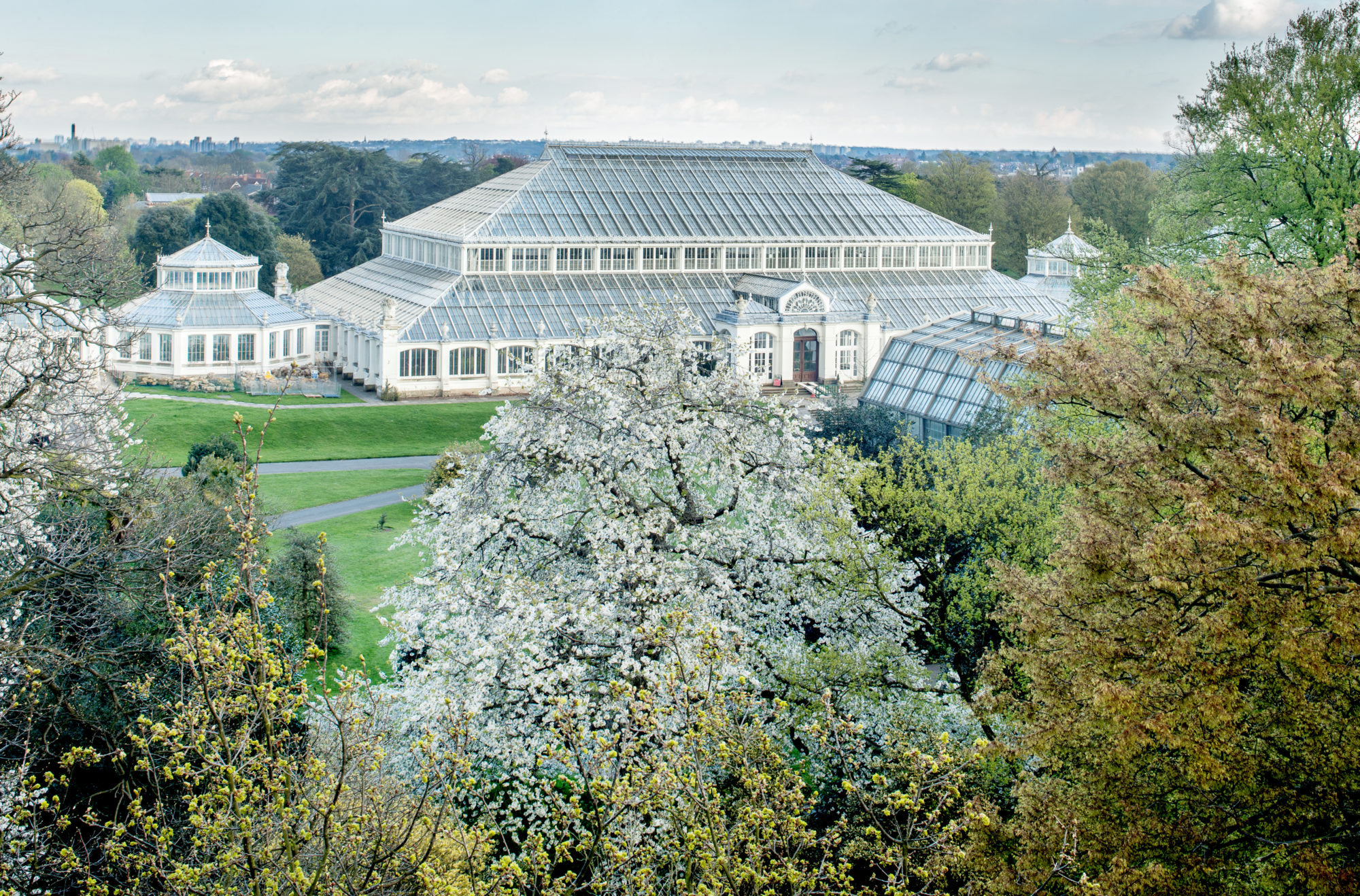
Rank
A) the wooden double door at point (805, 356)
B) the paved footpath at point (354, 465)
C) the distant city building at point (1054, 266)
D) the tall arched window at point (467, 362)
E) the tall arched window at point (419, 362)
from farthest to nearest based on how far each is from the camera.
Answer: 1. the distant city building at point (1054, 266)
2. the wooden double door at point (805, 356)
3. the tall arched window at point (467, 362)
4. the tall arched window at point (419, 362)
5. the paved footpath at point (354, 465)

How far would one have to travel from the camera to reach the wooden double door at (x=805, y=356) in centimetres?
6969

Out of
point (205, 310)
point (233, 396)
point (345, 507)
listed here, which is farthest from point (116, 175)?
point (345, 507)

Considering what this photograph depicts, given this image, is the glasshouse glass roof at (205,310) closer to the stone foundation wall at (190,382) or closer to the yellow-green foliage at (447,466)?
the stone foundation wall at (190,382)

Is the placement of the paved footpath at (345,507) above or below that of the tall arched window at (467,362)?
below

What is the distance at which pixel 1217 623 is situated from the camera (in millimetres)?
13453

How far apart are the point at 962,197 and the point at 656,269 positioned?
47.0 m

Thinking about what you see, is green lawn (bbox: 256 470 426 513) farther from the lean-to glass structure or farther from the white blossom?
the white blossom

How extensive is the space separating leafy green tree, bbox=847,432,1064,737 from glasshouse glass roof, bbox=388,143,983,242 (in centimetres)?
4927

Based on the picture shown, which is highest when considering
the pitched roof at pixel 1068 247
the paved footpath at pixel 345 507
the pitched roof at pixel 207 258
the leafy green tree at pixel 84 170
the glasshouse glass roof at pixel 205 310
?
the leafy green tree at pixel 84 170

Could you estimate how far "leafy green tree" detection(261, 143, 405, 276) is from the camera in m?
110

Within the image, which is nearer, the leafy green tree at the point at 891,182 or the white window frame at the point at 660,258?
the white window frame at the point at 660,258

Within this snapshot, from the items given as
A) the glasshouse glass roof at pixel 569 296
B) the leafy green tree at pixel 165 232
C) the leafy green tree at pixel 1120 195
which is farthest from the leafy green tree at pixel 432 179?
the leafy green tree at pixel 1120 195

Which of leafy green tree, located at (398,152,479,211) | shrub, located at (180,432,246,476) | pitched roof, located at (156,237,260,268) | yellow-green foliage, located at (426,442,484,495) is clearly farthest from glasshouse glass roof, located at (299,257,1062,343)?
leafy green tree, located at (398,152,479,211)

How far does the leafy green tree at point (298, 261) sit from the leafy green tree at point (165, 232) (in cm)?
747
